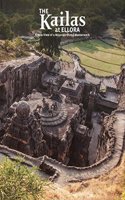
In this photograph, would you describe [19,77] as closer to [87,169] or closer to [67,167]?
[67,167]

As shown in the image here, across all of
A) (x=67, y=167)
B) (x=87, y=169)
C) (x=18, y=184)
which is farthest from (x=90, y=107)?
(x=18, y=184)

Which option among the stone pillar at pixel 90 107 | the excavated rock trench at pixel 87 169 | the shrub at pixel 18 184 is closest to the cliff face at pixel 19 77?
the stone pillar at pixel 90 107

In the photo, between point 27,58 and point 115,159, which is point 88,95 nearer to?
point 27,58

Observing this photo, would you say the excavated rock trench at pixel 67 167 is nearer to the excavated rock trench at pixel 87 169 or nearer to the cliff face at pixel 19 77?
the excavated rock trench at pixel 87 169

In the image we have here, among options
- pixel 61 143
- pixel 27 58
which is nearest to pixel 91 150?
pixel 61 143

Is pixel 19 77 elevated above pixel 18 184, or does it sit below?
below

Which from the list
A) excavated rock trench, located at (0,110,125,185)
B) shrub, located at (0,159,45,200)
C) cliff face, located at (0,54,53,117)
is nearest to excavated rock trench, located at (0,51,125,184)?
excavated rock trench, located at (0,110,125,185)

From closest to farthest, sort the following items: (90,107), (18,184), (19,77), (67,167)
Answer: (18,184) < (67,167) < (19,77) < (90,107)

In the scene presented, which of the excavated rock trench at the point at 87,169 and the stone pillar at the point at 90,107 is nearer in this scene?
the excavated rock trench at the point at 87,169

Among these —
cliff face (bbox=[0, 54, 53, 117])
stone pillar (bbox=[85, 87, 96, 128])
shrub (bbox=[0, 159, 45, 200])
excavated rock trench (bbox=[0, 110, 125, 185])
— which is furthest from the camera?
stone pillar (bbox=[85, 87, 96, 128])

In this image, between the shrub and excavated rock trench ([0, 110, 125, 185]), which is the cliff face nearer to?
excavated rock trench ([0, 110, 125, 185])

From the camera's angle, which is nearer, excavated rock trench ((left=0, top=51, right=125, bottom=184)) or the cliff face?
excavated rock trench ((left=0, top=51, right=125, bottom=184))
